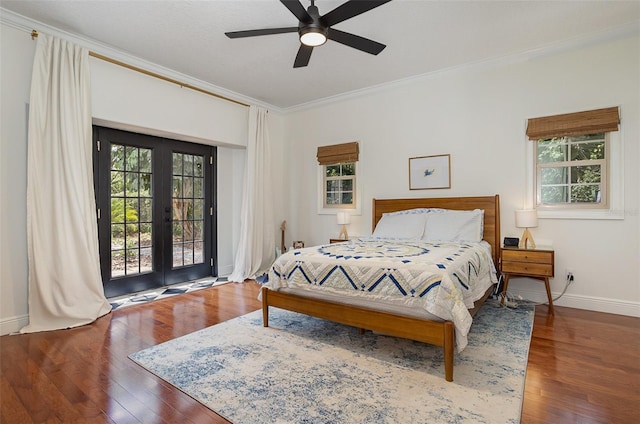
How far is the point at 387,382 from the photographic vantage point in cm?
205

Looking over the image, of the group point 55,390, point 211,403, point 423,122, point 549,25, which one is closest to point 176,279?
point 55,390

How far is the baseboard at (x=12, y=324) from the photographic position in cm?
288

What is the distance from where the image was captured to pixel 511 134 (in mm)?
3812

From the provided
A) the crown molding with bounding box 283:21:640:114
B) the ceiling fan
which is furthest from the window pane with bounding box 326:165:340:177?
the ceiling fan

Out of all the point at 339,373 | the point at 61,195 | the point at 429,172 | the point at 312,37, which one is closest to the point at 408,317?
the point at 339,373

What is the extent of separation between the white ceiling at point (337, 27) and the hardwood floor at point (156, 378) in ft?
9.38

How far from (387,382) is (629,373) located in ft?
5.31

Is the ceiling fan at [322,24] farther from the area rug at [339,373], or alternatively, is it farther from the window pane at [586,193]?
the window pane at [586,193]

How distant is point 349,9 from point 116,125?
2.99 metres

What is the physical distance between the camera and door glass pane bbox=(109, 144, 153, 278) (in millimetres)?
3957

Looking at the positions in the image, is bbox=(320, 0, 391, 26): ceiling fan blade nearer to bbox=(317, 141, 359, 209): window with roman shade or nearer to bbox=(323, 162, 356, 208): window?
bbox=(317, 141, 359, 209): window with roman shade

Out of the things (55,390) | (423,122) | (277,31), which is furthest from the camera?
(423,122)

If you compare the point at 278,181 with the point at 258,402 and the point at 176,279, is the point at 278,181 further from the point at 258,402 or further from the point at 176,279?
the point at 258,402

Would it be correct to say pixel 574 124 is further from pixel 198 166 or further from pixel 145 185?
pixel 145 185
